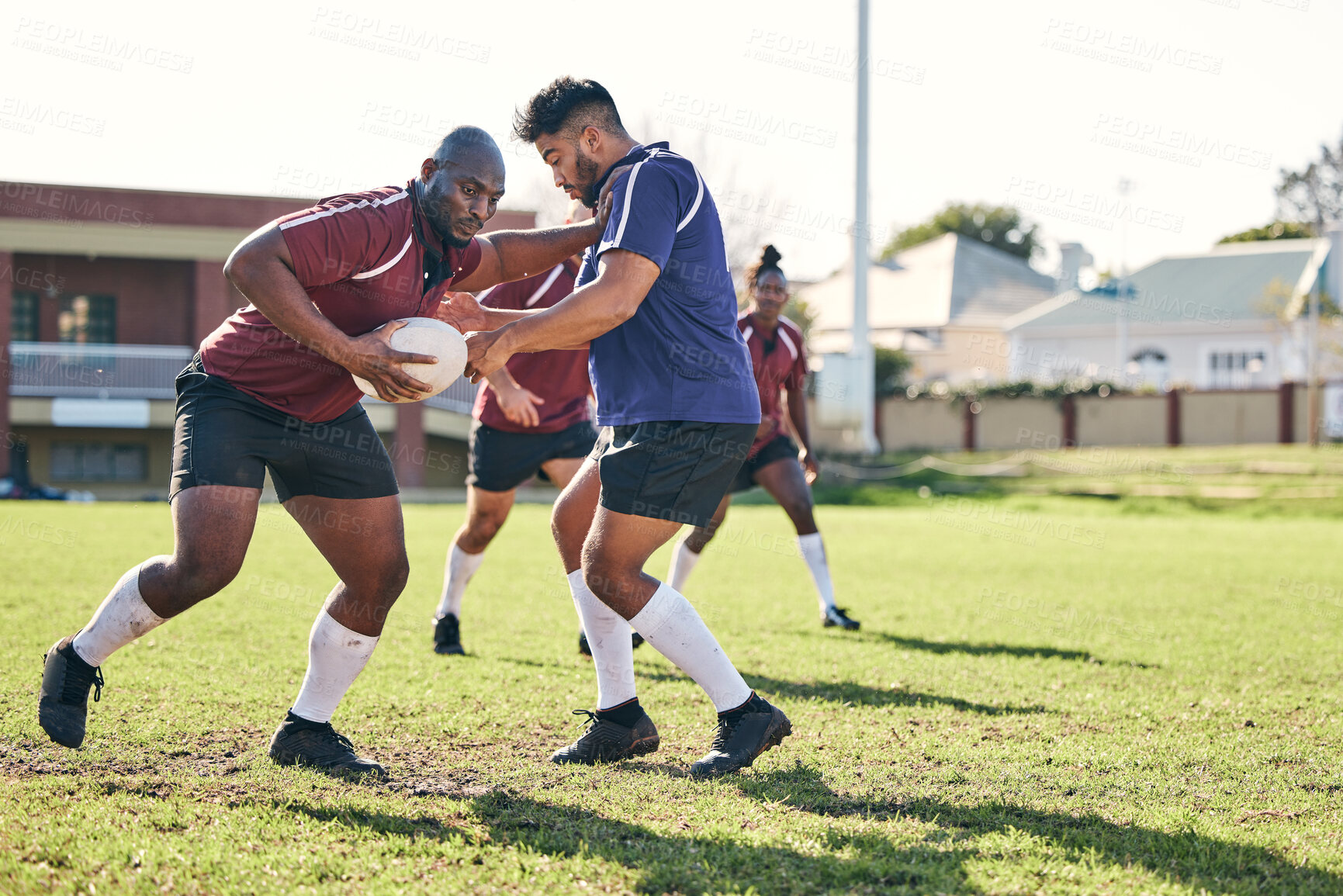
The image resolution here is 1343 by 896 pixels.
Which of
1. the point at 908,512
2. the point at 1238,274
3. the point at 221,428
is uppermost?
the point at 1238,274

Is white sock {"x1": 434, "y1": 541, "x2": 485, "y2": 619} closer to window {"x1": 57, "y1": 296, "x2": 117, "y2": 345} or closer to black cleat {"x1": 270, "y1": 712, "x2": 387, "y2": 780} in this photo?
black cleat {"x1": 270, "y1": 712, "x2": 387, "y2": 780}

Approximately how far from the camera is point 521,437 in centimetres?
652

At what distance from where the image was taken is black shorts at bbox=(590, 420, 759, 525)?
3.68 meters

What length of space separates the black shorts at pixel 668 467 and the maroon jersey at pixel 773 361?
12.2 ft

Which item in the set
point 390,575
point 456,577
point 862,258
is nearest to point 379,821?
point 390,575

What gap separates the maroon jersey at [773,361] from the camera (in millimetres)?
7562

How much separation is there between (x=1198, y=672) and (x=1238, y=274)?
151 feet

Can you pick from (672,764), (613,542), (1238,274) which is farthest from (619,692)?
(1238,274)

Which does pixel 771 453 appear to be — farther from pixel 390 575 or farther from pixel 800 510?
pixel 390 575

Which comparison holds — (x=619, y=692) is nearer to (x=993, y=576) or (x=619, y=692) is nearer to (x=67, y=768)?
(x=67, y=768)

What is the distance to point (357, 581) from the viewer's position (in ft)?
12.7

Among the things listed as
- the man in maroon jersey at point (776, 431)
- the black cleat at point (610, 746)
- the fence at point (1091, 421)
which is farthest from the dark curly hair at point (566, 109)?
the fence at point (1091, 421)

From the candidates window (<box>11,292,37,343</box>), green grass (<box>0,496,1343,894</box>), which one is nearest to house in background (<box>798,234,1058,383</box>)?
window (<box>11,292,37,343</box>)

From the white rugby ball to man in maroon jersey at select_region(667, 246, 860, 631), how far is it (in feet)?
12.8
